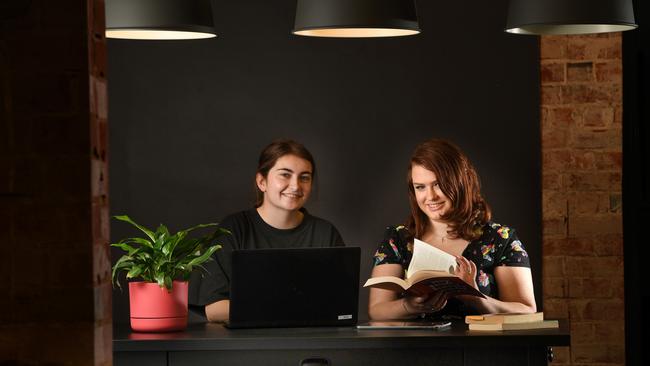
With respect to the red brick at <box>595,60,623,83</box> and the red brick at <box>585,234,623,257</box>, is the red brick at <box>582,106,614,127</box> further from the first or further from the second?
the red brick at <box>585,234,623,257</box>

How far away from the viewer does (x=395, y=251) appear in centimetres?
420

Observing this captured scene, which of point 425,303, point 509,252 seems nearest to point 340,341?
point 425,303

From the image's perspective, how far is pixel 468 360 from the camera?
3.36 meters

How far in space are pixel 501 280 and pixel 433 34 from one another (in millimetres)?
1409

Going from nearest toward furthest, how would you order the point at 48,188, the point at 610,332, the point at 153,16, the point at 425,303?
1. the point at 48,188
2. the point at 153,16
3. the point at 425,303
4. the point at 610,332

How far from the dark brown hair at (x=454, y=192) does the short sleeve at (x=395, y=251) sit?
63mm

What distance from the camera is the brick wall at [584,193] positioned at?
16.0 feet

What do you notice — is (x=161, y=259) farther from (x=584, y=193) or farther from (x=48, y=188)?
(x=584, y=193)

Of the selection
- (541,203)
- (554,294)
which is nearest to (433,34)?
(541,203)

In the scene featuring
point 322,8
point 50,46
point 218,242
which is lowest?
point 218,242

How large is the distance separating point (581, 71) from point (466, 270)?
1.47 metres

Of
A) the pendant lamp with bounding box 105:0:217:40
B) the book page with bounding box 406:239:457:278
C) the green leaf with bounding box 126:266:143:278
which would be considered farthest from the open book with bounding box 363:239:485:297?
the pendant lamp with bounding box 105:0:217:40

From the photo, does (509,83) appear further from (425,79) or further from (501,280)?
(501,280)

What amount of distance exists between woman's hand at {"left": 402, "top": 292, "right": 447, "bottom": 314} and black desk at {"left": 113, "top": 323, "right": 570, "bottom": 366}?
12.6 inches
